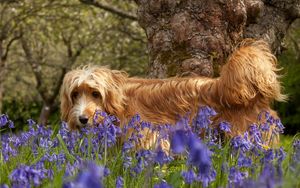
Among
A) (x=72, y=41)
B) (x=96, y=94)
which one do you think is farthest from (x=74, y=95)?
(x=72, y=41)

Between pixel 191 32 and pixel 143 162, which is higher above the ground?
pixel 191 32

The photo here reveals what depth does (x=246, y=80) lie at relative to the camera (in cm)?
520

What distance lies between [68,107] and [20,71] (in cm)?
1575

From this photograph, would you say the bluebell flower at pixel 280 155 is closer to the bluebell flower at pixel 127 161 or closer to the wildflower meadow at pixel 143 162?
the wildflower meadow at pixel 143 162

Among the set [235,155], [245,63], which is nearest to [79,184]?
[235,155]

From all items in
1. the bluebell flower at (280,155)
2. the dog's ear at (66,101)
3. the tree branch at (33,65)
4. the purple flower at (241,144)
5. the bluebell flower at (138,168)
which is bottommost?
the tree branch at (33,65)

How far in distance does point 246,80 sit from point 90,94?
1484mm

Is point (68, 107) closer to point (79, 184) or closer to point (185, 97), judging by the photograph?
point (185, 97)

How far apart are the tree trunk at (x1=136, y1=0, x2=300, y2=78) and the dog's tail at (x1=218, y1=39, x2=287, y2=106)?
2.79 feet

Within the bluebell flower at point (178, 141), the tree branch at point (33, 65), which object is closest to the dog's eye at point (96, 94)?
the bluebell flower at point (178, 141)

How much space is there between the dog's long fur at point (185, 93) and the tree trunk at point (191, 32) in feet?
1.77

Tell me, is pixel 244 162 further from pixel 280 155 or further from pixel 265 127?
pixel 265 127

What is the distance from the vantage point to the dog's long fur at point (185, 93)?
522cm

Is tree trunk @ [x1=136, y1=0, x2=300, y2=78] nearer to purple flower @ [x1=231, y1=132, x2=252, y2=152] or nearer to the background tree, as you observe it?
purple flower @ [x1=231, y1=132, x2=252, y2=152]
